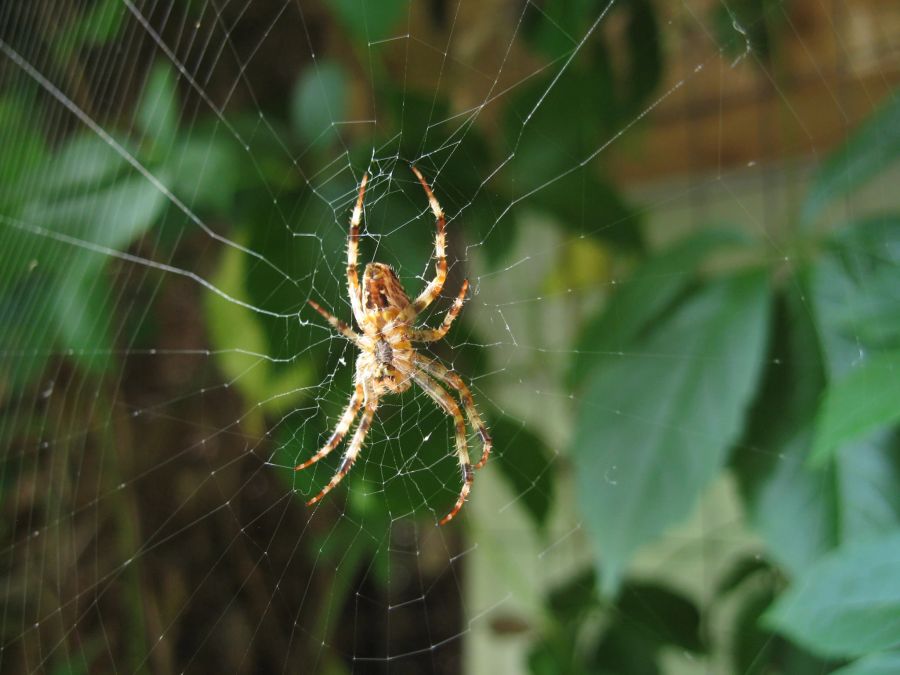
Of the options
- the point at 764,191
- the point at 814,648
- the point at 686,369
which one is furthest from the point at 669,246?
the point at 764,191

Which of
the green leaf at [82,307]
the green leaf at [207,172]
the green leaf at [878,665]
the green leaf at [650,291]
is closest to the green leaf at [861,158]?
the green leaf at [650,291]

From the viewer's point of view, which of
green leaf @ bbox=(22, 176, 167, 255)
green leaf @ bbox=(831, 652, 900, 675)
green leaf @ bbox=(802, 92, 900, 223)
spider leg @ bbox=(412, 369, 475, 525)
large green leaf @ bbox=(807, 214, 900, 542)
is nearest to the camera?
green leaf @ bbox=(831, 652, 900, 675)

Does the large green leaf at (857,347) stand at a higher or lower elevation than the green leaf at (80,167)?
lower

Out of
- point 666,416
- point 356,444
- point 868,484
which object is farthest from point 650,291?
point 356,444

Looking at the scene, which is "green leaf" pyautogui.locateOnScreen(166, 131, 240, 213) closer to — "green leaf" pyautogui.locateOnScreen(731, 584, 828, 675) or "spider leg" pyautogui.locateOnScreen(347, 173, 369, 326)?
"spider leg" pyautogui.locateOnScreen(347, 173, 369, 326)

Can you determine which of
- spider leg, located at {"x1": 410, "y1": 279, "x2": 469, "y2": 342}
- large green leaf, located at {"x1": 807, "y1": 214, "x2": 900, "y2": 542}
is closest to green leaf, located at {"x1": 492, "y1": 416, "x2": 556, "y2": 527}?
spider leg, located at {"x1": 410, "y1": 279, "x2": 469, "y2": 342}

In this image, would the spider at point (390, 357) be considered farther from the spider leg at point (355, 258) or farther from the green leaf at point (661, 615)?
the green leaf at point (661, 615)
